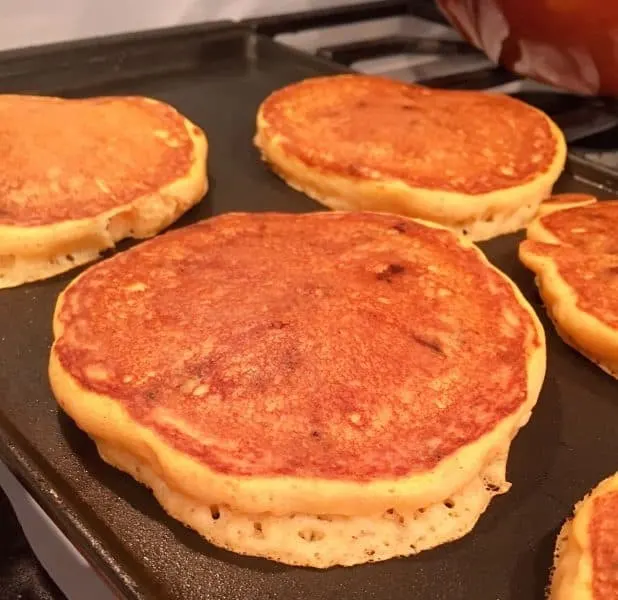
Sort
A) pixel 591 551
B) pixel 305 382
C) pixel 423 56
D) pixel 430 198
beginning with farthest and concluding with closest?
1. pixel 423 56
2. pixel 430 198
3. pixel 305 382
4. pixel 591 551

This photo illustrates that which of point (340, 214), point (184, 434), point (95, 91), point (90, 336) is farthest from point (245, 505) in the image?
point (95, 91)

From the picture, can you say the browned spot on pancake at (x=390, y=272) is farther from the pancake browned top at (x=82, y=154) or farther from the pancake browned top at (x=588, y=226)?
the pancake browned top at (x=82, y=154)

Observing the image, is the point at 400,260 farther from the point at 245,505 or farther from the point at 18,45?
the point at 18,45

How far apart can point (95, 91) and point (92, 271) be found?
78 centimetres

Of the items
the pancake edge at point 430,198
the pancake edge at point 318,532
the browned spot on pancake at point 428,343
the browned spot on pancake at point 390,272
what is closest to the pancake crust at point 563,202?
the pancake edge at point 430,198

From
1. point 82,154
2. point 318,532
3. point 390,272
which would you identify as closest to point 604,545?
point 318,532

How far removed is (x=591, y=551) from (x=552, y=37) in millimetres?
1181

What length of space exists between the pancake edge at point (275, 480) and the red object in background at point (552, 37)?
97 centimetres

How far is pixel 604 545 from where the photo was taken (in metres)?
0.89

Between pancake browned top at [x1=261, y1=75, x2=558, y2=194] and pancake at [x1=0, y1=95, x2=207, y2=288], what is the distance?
0.23 metres

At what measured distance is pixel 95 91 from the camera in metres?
1.90

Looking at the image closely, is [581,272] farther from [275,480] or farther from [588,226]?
[275,480]

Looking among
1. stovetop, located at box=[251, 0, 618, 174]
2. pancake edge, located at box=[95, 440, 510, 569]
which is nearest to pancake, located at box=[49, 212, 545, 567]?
pancake edge, located at box=[95, 440, 510, 569]

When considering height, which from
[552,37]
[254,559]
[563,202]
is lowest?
[254,559]
